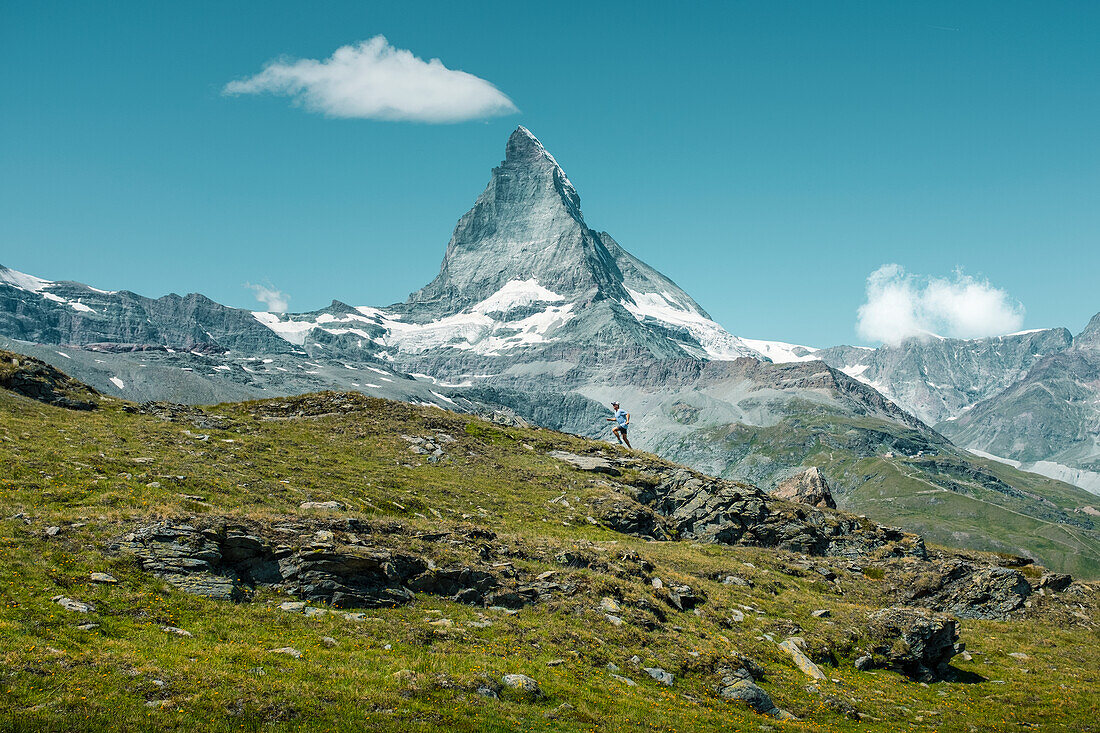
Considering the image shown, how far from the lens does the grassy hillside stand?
20203 mm

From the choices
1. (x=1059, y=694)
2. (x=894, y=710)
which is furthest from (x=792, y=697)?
(x=1059, y=694)

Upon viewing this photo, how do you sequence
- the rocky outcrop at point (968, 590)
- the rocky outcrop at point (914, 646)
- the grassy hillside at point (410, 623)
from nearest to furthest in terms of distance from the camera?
the grassy hillside at point (410, 623)
the rocky outcrop at point (914, 646)
the rocky outcrop at point (968, 590)

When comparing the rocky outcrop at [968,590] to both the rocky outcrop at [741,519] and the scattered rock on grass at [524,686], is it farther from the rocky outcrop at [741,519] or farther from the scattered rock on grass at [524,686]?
the scattered rock on grass at [524,686]

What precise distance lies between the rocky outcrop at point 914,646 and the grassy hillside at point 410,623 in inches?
26.7

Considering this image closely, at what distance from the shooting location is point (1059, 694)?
3366 centimetres

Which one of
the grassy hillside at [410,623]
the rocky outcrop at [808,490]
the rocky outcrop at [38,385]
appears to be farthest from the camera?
the rocky outcrop at [808,490]

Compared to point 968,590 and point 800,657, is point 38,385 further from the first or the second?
point 968,590

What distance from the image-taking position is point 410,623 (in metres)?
27.4

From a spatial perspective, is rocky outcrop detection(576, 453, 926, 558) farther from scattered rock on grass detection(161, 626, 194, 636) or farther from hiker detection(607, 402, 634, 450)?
scattered rock on grass detection(161, 626, 194, 636)

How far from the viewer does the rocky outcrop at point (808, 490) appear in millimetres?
82188

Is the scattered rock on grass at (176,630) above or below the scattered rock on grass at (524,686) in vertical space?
above

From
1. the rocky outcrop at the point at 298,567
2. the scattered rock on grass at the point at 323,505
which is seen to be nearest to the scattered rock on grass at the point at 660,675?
the rocky outcrop at the point at 298,567

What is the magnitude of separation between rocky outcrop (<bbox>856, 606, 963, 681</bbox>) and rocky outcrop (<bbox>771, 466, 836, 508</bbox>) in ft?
144

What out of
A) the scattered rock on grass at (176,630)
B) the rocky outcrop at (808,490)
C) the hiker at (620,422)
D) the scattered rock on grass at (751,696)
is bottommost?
the scattered rock on grass at (751,696)
